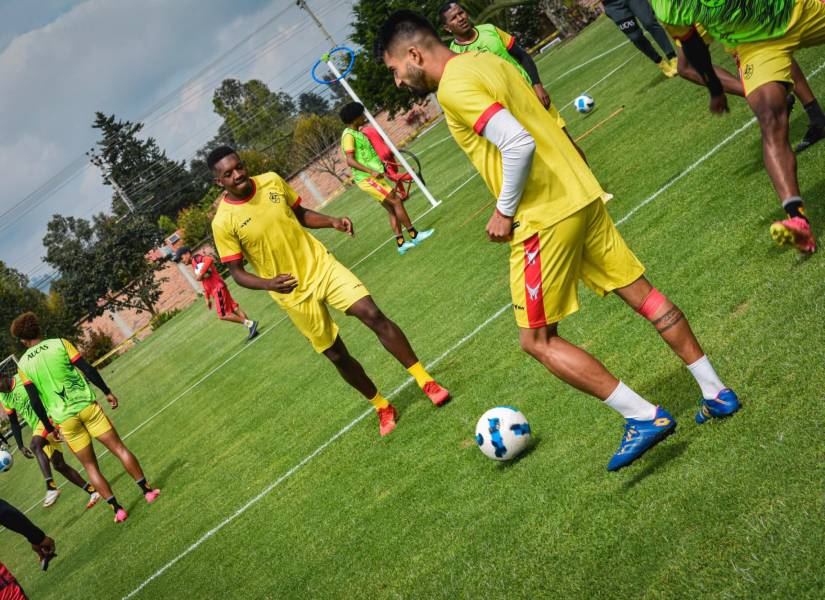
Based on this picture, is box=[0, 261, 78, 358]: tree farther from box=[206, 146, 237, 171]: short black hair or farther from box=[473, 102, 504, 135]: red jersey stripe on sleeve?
box=[473, 102, 504, 135]: red jersey stripe on sleeve

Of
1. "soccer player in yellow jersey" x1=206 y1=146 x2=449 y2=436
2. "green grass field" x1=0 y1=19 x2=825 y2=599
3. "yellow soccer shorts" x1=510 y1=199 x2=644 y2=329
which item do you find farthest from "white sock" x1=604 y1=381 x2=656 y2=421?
"soccer player in yellow jersey" x1=206 y1=146 x2=449 y2=436

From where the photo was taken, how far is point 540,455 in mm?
4852

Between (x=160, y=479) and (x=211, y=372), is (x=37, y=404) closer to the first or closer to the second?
(x=160, y=479)

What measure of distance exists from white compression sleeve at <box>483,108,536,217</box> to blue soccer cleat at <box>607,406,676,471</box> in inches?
52.8

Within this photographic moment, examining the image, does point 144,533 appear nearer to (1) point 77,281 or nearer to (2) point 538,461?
(2) point 538,461

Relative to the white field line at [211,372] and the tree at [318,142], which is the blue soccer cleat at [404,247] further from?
the tree at [318,142]

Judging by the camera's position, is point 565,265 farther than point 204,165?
No

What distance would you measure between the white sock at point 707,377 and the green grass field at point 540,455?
0.20m

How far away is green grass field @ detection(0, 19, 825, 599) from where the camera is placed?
3398mm

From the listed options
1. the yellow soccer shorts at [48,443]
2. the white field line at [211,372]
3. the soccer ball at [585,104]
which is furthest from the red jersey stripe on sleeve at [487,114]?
the white field line at [211,372]

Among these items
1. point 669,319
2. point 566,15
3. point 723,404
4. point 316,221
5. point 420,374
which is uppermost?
point 316,221

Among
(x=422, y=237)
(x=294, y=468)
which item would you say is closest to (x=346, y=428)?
(x=294, y=468)

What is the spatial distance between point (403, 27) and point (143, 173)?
80.4 metres

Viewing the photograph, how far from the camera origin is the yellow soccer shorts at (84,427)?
9.82 metres
